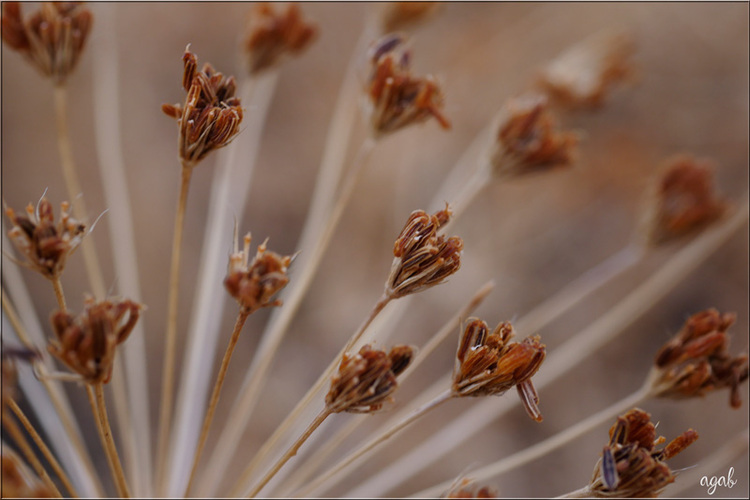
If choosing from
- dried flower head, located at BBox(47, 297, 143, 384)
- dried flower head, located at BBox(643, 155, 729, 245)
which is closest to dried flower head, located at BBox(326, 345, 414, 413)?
→ dried flower head, located at BBox(47, 297, 143, 384)

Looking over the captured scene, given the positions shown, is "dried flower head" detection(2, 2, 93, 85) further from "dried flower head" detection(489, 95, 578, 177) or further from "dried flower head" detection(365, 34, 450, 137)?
"dried flower head" detection(489, 95, 578, 177)

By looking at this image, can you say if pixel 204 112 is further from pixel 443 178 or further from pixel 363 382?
pixel 443 178

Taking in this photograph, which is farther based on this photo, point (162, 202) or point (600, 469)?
point (162, 202)

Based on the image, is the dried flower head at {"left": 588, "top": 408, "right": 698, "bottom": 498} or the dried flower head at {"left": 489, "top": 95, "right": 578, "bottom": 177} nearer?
the dried flower head at {"left": 588, "top": 408, "right": 698, "bottom": 498}

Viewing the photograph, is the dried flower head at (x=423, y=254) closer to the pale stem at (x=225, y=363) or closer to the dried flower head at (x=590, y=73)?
the pale stem at (x=225, y=363)

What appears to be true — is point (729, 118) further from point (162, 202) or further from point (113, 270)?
point (113, 270)

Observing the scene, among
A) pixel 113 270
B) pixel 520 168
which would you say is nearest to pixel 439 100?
pixel 520 168
